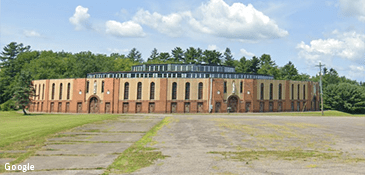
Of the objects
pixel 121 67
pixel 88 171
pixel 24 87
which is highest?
pixel 121 67

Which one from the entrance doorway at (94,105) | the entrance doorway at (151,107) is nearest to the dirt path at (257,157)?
the entrance doorway at (151,107)

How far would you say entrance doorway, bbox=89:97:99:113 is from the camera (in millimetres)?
58156

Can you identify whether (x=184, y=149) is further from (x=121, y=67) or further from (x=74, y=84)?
(x=121, y=67)

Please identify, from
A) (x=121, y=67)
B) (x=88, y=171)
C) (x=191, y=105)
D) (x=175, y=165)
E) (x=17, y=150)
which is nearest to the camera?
(x=88, y=171)

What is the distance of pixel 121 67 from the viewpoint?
106 meters

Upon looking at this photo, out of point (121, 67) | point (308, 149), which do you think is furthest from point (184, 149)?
point (121, 67)

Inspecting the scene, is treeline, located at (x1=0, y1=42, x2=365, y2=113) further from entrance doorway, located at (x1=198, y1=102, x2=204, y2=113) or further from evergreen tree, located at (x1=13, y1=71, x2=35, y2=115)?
entrance doorway, located at (x1=198, y1=102, x2=204, y2=113)

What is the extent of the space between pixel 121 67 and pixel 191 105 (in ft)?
195

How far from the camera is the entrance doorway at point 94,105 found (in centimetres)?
5816

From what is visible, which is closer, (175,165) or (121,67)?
(175,165)

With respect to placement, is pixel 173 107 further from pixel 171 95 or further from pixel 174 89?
pixel 174 89

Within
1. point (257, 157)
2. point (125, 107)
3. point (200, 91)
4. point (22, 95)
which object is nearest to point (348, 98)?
point (200, 91)

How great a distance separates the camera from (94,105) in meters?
58.5

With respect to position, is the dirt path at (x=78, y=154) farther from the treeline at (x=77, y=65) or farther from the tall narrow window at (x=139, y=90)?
the treeline at (x=77, y=65)
